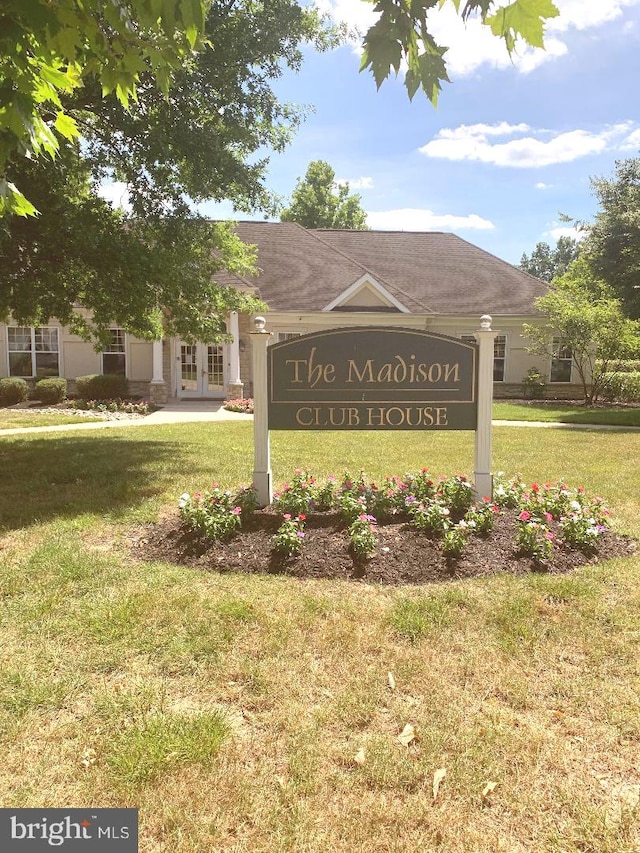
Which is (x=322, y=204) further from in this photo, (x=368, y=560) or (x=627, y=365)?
(x=368, y=560)

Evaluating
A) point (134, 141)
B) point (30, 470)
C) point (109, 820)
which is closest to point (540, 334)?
point (134, 141)

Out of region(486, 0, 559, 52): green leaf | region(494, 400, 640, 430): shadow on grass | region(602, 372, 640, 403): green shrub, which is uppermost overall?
region(486, 0, 559, 52): green leaf

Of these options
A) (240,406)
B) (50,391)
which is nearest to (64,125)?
(240,406)

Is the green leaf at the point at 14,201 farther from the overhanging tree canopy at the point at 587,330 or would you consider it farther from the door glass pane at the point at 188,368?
the overhanging tree canopy at the point at 587,330

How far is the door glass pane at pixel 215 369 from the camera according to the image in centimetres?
2212

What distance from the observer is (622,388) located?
2303 cm

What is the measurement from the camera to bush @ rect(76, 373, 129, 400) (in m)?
20.2

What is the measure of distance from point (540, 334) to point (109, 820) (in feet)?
73.8

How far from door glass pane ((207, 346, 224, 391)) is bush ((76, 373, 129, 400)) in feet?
10.7

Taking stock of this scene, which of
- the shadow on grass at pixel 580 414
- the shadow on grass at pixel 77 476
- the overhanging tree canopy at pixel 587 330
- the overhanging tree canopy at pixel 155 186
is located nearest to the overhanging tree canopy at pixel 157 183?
the overhanging tree canopy at pixel 155 186

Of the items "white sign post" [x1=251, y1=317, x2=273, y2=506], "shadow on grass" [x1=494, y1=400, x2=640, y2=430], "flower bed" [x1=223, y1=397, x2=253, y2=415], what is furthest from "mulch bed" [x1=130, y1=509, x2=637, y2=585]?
"flower bed" [x1=223, y1=397, x2=253, y2=415]

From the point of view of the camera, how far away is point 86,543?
5.37 m

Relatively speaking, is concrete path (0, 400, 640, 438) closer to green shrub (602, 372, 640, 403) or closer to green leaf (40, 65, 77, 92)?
green shrub (602, 372, 640, 403)

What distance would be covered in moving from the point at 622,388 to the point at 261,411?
2125 centimetres
